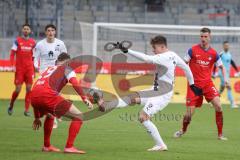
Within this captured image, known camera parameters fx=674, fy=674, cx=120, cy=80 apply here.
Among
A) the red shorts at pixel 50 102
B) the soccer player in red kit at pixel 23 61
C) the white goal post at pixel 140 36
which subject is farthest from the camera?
the white goal post at pixel 140 36

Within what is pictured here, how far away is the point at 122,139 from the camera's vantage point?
14820 millimetres

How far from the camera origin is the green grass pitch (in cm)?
1186

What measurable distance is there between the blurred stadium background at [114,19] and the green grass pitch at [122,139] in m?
8.64

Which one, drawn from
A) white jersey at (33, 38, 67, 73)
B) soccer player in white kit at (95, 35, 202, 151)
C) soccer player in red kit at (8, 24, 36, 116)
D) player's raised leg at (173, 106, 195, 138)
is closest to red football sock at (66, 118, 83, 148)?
soccer player in white kit at (95, 35, 202, 151)

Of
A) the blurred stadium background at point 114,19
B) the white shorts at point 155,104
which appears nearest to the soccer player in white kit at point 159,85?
the white shorts at point 155,104

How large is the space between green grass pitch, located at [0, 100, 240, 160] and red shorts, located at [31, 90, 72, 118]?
799 mm

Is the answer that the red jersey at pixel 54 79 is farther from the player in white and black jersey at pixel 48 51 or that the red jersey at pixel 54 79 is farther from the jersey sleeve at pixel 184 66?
the player in white and black jersey at pixel 48 51

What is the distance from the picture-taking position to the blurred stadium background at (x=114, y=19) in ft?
100

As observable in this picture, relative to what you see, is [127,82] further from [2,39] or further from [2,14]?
[2,14]

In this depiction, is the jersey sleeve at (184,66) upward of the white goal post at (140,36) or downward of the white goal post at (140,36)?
upward

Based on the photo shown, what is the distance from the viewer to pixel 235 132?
1712 centimetres

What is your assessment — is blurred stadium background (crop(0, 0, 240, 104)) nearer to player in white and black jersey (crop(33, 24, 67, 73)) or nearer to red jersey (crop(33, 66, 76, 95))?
player in white and black jersey (crop(33, 24, 67, 73))

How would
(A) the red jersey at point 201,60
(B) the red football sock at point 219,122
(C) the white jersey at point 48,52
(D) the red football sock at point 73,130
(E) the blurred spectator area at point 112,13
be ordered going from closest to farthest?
(D) the red football sock at point 73,130 < (B) the red football sock at point 219,122 < (A) the red jersey at point 201,60 < (C) the white jersey at point 48,52 < (E) the blurred spectator area at point 112,13

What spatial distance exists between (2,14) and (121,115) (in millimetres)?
14651
